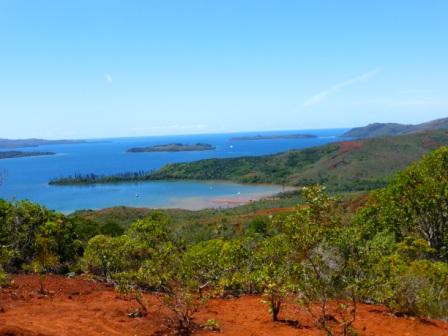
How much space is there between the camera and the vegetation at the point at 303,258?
8289mm

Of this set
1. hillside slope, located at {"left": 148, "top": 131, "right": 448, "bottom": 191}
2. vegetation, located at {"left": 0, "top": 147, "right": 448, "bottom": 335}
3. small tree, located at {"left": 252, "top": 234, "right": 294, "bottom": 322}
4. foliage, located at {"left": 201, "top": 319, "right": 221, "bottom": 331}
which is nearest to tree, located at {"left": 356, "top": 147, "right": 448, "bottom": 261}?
vegetation, located at {"left": 0, "top": 147, "right": 448, "bottom": 335}

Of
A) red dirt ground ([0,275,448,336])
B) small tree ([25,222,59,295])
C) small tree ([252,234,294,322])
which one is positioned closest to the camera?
red dirt ground ([0,275,448,336])

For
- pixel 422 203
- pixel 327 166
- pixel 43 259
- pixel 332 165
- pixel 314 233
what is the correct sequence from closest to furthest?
pixel 314 233 < pixel 43 259 < pixel 422 203 < pixel 332 165 < pixel 327 166

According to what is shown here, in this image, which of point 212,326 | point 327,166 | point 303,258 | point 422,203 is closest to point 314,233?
point 303,258

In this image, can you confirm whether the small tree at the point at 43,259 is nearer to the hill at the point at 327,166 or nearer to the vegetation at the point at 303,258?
the vegetation at the point at 303,258

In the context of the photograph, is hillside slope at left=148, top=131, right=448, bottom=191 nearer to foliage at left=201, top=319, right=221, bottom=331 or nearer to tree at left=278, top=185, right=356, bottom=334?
foliage at left=201, top=319, right=221, bottom=331

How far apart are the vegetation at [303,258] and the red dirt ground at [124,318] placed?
356mm

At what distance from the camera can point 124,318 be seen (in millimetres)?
10469

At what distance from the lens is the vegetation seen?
27.2ft

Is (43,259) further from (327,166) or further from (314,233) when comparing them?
(327,166)

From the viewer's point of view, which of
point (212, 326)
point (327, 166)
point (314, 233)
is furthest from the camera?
point (327, 166)

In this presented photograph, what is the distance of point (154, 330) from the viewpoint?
970cm

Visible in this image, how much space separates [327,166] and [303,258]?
11763 cm

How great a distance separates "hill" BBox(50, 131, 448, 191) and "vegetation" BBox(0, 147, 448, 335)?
3210 inches
